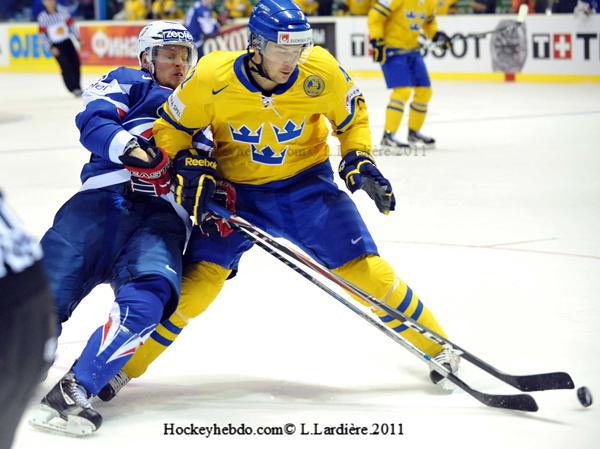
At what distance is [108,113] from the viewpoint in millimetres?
3404

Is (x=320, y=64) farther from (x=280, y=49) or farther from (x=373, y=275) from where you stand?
(x=373, y=275)

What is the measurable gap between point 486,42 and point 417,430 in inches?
453

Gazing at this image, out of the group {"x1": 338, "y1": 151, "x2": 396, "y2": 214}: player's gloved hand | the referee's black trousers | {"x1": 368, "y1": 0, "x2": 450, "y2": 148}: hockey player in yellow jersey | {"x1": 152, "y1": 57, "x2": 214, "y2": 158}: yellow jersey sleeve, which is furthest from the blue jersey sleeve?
the referee's black trousers

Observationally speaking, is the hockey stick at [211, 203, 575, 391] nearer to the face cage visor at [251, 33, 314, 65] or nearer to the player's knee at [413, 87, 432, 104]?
the face cage visor at [251, 33, 314, 65]

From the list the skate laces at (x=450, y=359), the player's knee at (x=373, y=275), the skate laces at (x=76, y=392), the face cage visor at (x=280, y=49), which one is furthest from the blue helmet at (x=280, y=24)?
the skate laces at (x=76, y=392)

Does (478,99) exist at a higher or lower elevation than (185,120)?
lower

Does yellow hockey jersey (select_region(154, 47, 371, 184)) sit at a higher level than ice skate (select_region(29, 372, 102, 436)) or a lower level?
higher

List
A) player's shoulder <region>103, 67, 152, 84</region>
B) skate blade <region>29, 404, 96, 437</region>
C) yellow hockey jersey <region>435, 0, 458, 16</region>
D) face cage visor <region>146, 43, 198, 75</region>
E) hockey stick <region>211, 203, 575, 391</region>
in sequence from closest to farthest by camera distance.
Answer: skate blade <region>29, 404, 96, 437</region>
hockey stick <region>211, 203, 575, 391</region>
player's shoulder <region>103, 67, 152, 84</region>
face cage visor <region>146, 43, 198, 75</region>
yellow hockey jersey <region>435, 0, 458, 16</region>

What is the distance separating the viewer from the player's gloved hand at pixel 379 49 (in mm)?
8906

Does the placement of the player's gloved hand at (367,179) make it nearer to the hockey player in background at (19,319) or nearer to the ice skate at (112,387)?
the ice skate at (112,387)

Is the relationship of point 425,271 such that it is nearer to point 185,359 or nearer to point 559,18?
point 185,359

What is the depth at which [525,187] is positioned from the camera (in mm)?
7082

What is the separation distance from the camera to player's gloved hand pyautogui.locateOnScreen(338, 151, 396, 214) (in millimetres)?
3402

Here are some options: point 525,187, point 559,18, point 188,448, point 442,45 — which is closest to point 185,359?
point 188,448
